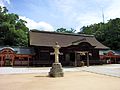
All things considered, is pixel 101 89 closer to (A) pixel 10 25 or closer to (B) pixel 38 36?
(B) pixel 38 36

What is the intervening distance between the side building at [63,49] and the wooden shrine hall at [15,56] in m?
1.15

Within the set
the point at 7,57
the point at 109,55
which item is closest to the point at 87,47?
the point at 109,55

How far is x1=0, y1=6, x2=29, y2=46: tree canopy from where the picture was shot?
35.7 metres

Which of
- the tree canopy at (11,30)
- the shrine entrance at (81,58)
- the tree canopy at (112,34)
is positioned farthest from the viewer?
the tree canopy at (112,34)

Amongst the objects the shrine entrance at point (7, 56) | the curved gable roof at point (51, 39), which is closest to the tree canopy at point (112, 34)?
the curved gable roof at point (51, 39)

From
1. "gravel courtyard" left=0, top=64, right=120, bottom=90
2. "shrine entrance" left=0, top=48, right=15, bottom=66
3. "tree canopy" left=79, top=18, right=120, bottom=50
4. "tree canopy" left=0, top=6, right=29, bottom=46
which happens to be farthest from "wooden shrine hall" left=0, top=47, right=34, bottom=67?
"tree canopy" left=79, top=18, right=120, bottom=50

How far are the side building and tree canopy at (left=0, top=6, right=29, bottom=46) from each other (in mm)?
4653

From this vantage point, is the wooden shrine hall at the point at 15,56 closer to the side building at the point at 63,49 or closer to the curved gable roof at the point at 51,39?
the side building at the point at 63,49

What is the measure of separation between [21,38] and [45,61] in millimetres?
9874

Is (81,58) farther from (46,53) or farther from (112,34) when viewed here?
(112,34)

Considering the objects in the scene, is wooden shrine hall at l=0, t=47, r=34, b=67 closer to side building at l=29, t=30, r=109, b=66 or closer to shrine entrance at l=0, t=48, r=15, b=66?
shrine entrance at l=0, t=48, r=15, b=66

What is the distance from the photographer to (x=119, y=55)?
35969 millimetres

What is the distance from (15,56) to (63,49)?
749 cm

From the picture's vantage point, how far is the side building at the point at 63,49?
29906 millimetres
